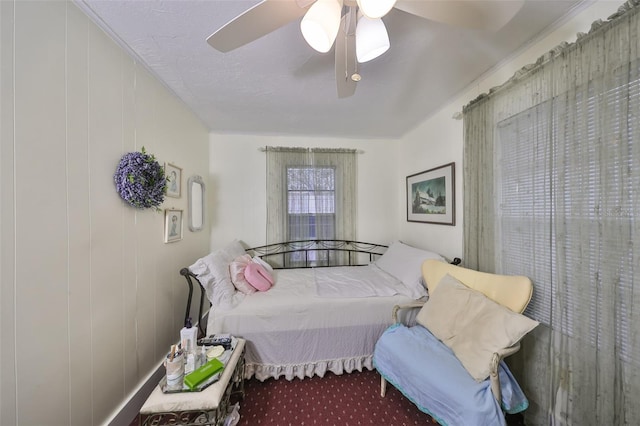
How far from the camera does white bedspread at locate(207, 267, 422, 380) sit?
71.3 inches

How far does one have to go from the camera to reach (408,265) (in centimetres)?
226

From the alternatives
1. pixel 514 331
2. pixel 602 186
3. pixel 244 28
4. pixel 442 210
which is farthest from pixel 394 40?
pixel 514 331

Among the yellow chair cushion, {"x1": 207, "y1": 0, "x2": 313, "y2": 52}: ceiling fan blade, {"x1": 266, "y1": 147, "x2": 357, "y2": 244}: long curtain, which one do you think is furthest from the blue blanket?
{"x1": 207, "y1": 0, "x2": 313, "y2": 52}: ceiling fan blade

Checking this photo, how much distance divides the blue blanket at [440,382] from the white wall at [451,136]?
112 centimetres

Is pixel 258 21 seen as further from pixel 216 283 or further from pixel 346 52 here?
pixel 216 283

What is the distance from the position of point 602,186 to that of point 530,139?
0.51m

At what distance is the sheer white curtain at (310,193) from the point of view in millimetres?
3174

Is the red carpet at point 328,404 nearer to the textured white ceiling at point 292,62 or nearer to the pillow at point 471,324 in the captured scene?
the pillow at point 471,324

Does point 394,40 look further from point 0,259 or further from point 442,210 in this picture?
point 0,259

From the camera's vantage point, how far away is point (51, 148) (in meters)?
1.05

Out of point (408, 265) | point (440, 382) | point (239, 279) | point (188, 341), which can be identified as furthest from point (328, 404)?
point (408, 265)

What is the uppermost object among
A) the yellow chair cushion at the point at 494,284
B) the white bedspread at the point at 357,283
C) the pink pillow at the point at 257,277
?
the yellow chair cushion at the point at 494,284

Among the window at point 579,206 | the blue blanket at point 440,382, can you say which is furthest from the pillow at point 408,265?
the window at point 579,206

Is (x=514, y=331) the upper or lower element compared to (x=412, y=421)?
upper
